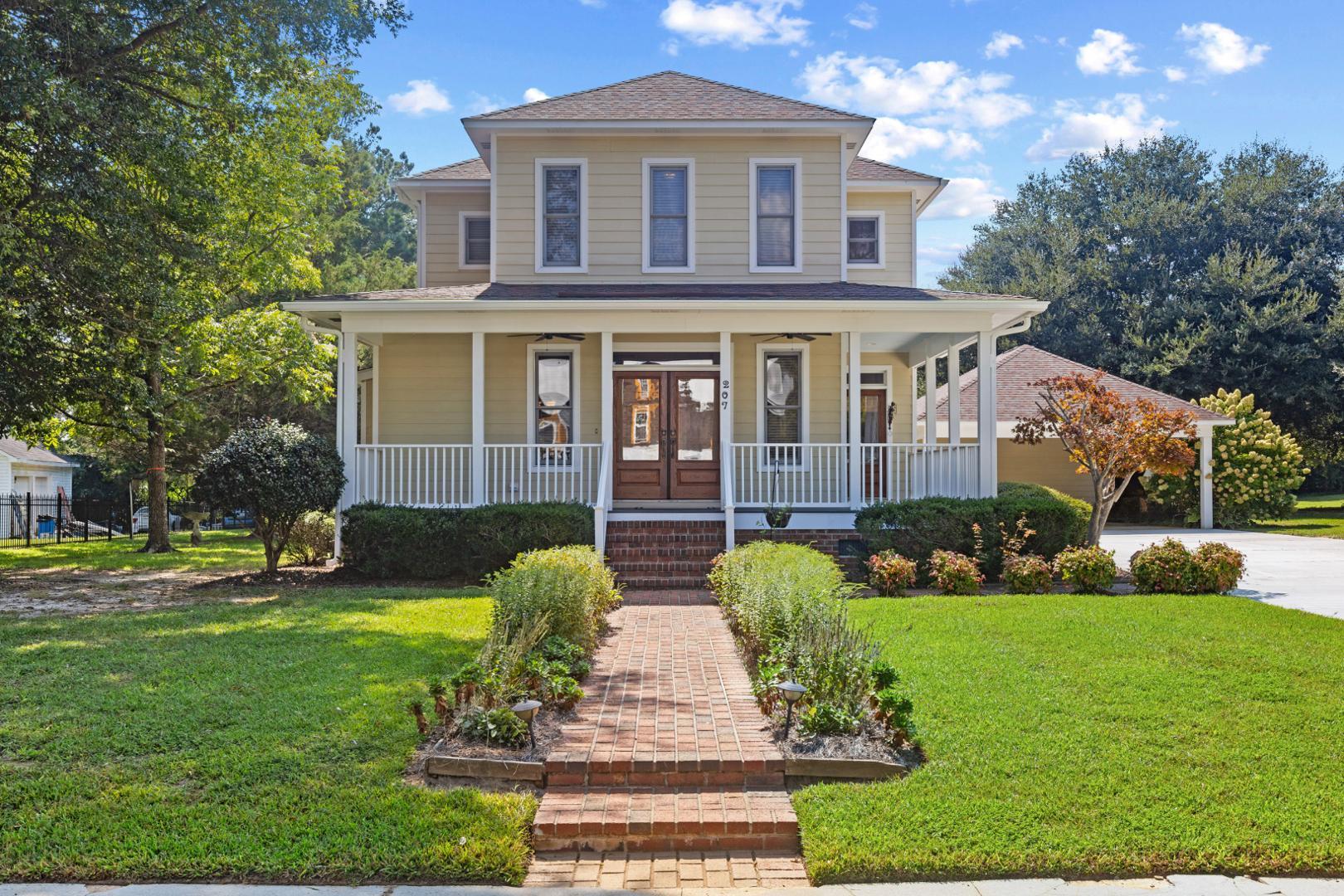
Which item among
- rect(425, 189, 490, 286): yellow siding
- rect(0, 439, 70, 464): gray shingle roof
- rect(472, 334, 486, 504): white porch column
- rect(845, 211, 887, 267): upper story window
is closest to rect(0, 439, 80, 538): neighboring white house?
rect(0, 439, 70, 464): gray shingle roof

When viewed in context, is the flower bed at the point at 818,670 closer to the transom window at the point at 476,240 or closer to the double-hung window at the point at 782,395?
the double-hung window at the point at 782,395

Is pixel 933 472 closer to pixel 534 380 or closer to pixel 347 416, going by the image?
pixel 534 380

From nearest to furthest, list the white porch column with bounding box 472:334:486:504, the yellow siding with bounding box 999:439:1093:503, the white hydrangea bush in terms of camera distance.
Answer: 1. the white porch column with bounding box 472:334:486:504
2. the white hydrangea bush
3. the yellow siding with bounding box 999:439:1093:503

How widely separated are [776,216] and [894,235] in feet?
10.9

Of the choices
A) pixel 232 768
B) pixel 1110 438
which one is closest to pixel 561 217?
pixel 1110 438

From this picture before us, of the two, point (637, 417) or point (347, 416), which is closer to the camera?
point (347, 416)

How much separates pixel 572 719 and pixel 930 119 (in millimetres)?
17336

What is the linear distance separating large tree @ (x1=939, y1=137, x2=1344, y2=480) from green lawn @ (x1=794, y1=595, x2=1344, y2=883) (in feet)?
88.4

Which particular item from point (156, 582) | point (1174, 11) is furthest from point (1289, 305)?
point (156, 582)

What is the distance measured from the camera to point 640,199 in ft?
53.0

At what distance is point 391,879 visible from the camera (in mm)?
4402

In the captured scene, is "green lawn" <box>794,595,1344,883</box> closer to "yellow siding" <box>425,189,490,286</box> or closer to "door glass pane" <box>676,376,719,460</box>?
"door glass pane" <box>676,376,719,460</box>

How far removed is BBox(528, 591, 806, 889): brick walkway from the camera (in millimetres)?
4617

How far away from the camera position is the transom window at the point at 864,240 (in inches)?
729
